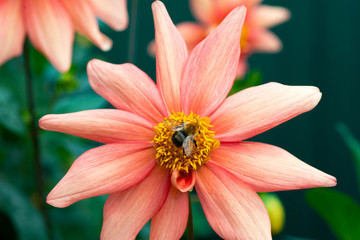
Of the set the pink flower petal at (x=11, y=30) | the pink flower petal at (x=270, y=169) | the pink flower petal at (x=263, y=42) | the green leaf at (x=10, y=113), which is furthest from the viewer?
the pink flower petal at (x=263, y=42)

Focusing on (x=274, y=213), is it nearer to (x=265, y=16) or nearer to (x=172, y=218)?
(x=172, y=218)

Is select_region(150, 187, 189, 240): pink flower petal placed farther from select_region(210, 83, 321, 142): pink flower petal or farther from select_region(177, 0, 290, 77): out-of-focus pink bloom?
select_region(177, 0, 290, 77): out-of-focus pink bloom

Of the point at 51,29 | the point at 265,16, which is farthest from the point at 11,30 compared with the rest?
the point at 265,16

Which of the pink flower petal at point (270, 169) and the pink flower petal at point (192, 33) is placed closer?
the pink flower petal at point (270, 169)

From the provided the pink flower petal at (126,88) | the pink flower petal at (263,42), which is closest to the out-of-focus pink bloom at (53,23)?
the pink flower petal at (126,88)

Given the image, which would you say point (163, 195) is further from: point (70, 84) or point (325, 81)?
point (325, 81)

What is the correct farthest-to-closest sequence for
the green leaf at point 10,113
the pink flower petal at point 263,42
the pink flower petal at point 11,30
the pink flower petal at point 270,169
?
the pink flower petal at point 263,42 → the green leaf at point 10,113 → the pink flower petal at point 11,30 → the pink flower petal at point 270,169

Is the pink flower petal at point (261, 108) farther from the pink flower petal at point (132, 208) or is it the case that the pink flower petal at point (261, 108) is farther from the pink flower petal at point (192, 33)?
the pink flower petal at point (192, 33)

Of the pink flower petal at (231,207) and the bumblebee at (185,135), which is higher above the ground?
the bumblebee at (185,135)
